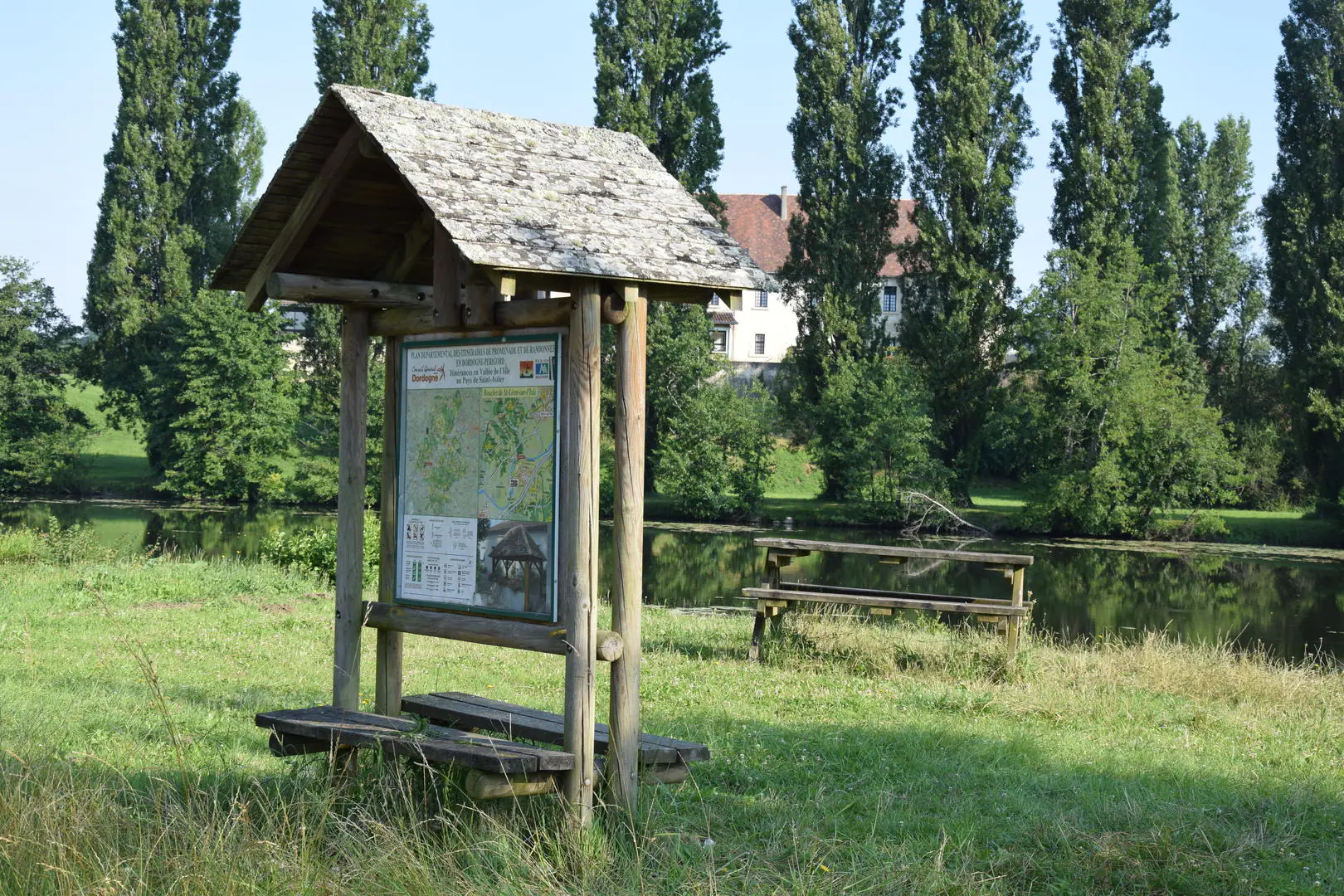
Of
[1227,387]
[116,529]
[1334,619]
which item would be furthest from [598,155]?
[1227,387]

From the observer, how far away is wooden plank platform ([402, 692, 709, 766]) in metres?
5.57

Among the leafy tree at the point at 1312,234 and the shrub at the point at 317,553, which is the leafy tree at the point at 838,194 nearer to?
the leafy tree at the point at 1312,234

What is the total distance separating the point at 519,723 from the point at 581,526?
1054 millimetres

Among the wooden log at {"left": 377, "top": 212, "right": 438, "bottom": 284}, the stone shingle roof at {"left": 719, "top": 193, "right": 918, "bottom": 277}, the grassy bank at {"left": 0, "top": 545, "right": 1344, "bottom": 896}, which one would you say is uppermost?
the stone shingle roof at {"left": 719, "top": 193, "right": 918, "bottom": 277}

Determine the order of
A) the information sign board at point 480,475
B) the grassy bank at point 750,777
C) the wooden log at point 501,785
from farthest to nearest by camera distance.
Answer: the information sign board at point 480,475 → the wooden log at point 501,785 → the grassy bank at point 750,777

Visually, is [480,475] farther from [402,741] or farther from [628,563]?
[402,741]

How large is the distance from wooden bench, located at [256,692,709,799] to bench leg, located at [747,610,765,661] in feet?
17.6

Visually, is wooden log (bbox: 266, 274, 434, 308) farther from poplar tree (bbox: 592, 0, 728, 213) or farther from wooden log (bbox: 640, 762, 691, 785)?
poplar tree (bbox: 592, 0, 728, 213)

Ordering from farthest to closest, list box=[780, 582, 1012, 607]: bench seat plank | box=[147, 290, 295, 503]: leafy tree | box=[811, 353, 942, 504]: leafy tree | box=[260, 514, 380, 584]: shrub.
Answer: box=[147, 290, 295, 503]: leafy tree, box=[811, 353, 942, 504]: leafy tree, box=[260, 514, 380, 584]: shrub, box=[780, 582, 1012, 607]: bench seat plank

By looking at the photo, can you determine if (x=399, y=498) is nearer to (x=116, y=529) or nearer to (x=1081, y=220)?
(x=116, y=529)

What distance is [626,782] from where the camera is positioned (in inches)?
212

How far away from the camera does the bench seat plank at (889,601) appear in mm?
11023

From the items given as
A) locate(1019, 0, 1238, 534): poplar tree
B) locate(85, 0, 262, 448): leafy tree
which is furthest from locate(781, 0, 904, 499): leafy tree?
locate(85, 0, 262, 448): leafy tree

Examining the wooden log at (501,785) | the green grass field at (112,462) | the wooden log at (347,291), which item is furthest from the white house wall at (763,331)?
the wooden log at (501,785)
